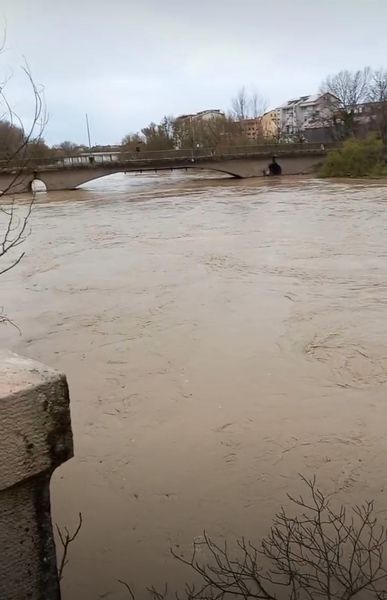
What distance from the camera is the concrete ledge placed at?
987 millimetres

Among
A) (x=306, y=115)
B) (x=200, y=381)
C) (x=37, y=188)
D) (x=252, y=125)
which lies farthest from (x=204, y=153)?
(x=306, y=115)

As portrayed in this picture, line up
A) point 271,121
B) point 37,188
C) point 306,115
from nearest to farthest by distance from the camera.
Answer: point 37,188 → point 306,115 → point 271,121

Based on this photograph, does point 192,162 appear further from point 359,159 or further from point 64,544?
point 64,544

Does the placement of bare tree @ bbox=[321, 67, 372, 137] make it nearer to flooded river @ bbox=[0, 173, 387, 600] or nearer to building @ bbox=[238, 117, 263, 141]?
building @ bbox=[238, 117, 263, 141]

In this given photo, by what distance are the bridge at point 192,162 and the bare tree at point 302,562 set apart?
38.3m

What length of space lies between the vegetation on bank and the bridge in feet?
15.9

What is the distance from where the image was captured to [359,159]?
35719mm

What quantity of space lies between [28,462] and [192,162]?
41.7 metres

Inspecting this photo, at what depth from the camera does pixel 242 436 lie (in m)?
4.85

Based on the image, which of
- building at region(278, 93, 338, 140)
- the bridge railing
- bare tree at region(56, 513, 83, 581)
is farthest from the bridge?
bare tree at region(56, 513, 83, 581)

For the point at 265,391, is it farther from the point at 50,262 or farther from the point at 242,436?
the point at 50,262

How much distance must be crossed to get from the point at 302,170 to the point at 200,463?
136ft

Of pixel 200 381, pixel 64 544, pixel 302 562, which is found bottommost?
pixel 200 381

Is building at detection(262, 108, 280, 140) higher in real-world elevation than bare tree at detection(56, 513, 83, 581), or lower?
higher
